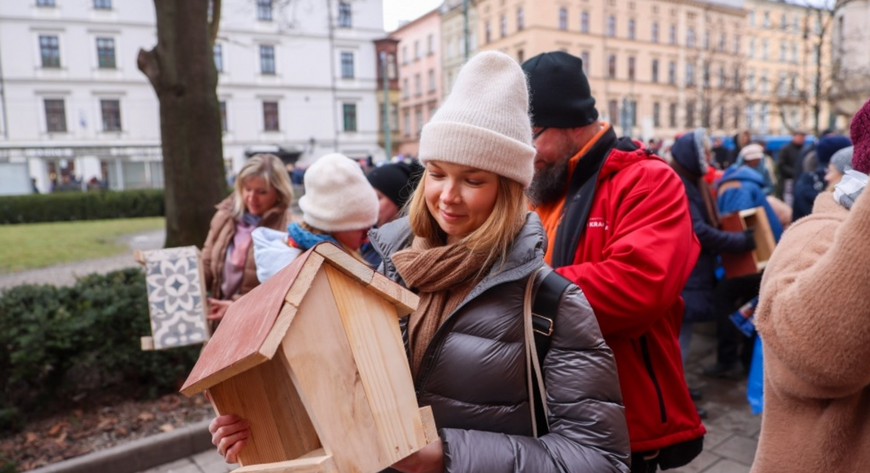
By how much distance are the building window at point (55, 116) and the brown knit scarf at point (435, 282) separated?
44.5 m

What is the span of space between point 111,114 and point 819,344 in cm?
4476

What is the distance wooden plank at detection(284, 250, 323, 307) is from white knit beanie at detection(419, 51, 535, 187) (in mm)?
551

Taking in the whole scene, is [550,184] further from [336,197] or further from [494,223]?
[336,197]

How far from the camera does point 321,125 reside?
43.2 m

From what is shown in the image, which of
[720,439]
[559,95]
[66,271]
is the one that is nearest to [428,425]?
[559,95]

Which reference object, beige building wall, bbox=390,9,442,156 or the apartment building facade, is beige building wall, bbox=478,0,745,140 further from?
the apartment building facade

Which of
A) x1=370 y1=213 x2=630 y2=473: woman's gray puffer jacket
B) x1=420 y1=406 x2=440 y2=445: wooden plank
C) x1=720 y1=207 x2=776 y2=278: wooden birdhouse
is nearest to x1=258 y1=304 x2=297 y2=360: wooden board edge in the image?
x1=420 y1=406 x2=440 y2=445: wooden plank

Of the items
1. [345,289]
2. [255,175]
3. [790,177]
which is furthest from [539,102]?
[790,177]

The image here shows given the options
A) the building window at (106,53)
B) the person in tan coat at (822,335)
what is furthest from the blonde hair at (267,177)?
the building window at (106,53)

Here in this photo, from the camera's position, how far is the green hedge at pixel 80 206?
2078 cm

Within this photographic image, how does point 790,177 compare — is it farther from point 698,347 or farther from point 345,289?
point 345,289

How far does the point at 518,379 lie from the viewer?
1.41 metres

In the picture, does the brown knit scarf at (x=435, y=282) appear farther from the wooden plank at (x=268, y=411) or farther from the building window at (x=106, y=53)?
the building window at (x=106, y=53)

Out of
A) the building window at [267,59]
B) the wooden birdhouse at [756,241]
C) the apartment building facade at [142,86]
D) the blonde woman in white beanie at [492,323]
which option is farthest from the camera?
the building window at [267,59]
